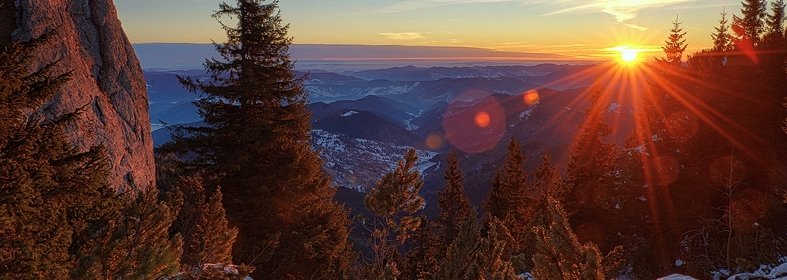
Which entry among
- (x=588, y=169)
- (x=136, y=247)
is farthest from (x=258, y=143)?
(x=588, y=169)

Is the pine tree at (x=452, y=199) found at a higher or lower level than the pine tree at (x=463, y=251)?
lower

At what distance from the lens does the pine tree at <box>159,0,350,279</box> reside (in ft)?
47.5

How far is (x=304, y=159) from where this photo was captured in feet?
51.6

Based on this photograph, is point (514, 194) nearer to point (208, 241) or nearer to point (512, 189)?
point (512, 189)

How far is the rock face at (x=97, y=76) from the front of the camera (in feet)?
36.7

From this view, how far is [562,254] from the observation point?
4016mm

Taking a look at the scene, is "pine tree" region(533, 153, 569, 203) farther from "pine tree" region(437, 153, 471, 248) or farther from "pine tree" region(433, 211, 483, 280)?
"pine tree" region(433, 211, 483, 280)

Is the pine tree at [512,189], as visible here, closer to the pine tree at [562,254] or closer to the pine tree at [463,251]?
the pine tree at [463,251]

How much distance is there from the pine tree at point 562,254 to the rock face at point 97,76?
11.2 m

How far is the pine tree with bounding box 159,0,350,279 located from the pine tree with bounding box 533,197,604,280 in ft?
37.8

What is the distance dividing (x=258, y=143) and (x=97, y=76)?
537cm

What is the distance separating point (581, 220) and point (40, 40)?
99.7 feet

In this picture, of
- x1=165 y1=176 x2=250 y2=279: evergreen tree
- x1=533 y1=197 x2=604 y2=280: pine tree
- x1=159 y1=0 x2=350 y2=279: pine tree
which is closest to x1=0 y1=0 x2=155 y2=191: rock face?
x1=159 y1=0 x2=350 y2=279: pine tree

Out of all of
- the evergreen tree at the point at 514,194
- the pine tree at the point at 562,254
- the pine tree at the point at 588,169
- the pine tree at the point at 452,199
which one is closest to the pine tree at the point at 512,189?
the evergreen tree at the point at 514,194
